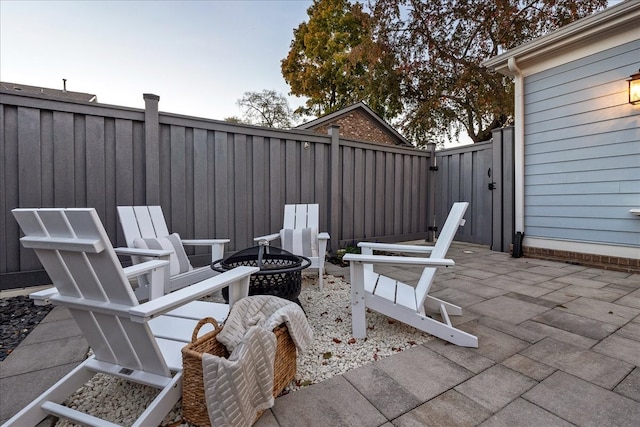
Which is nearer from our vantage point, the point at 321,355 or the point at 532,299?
the point at 321,355

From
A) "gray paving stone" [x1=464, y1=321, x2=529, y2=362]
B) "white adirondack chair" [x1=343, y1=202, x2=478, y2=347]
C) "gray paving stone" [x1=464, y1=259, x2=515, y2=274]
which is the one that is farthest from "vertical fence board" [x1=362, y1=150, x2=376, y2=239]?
"gray paving stone" [x1=464, y1=321, x2=529, y2=362]

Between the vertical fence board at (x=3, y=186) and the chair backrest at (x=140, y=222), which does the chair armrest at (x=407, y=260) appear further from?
the vertical fence board at (x=3, y=186)

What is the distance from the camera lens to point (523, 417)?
3.87 ft

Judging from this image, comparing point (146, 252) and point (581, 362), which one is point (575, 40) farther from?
point (146, 252)

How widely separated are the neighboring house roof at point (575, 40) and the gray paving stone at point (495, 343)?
3909mm

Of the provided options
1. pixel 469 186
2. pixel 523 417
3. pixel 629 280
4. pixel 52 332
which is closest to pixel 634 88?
pixel 629 280

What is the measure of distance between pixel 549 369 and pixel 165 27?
22.3 ft

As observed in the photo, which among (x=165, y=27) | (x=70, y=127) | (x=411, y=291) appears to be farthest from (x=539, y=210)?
(x=165, y=27)

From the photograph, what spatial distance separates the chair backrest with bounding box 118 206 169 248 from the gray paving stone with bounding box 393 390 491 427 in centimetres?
229

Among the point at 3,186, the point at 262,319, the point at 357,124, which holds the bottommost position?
the point at 262,319

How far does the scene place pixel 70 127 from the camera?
2.74m

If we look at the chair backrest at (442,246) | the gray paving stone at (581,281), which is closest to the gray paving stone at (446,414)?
the chair backrest at (442,246)

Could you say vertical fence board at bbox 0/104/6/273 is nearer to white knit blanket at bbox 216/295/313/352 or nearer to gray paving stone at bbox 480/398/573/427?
white knit blanket at bbox 216/295/313/352

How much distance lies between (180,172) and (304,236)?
1.54 metres
